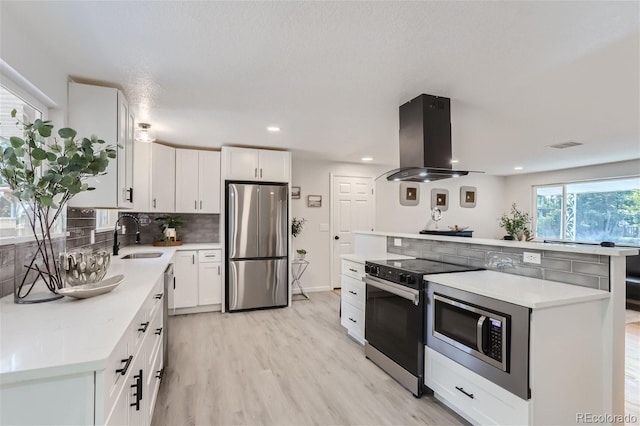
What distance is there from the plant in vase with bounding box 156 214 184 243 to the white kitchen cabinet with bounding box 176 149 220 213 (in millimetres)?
220

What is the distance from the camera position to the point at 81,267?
154 cm

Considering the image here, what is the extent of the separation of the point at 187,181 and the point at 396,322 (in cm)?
337

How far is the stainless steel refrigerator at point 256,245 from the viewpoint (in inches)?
169

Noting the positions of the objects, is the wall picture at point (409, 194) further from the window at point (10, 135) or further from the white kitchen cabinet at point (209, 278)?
the window at point (10, 135)

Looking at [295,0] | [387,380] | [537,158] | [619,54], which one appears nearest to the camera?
[295,0]

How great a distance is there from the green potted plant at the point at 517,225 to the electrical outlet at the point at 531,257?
3.19 meters

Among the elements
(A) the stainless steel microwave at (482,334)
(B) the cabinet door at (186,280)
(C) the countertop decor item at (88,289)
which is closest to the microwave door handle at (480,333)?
(A) the stainless steel microwave at (482,334)

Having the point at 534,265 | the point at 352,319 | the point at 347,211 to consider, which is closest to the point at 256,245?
the point at 352,319

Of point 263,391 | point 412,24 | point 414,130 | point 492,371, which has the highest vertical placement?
point 412,24

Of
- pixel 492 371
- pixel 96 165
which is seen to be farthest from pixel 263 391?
pixel 96 165

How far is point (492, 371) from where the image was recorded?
1782 mm

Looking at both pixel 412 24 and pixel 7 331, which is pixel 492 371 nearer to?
pixel 412 24

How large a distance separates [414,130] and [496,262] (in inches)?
48.9

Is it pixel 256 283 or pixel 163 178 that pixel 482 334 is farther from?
pixel 163 178
